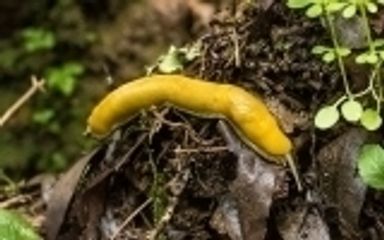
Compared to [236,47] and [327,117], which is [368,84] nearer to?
A: [327,117]

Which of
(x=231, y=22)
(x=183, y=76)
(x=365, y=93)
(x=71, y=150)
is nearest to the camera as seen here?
(x=365, y=93)

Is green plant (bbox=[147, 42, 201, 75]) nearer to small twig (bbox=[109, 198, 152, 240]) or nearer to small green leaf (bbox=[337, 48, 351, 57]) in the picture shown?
small twig (bbox=[109, 198, 152, 240])

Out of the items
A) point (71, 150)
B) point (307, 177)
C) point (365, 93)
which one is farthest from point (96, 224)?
point (71, 150)

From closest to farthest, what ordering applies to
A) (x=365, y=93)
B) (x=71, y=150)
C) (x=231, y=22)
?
(x=365, y=93), (x=231, y=22), (x=71, y=150)

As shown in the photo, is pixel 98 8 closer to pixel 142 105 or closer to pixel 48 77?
pixel 48 77

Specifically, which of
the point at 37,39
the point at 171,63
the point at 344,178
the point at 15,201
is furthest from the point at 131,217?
the point at 37,39

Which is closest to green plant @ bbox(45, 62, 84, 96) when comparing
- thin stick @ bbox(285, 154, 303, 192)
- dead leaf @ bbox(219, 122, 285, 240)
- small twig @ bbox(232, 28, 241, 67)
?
small twig @ bbox(232, 28, 241, 67)
